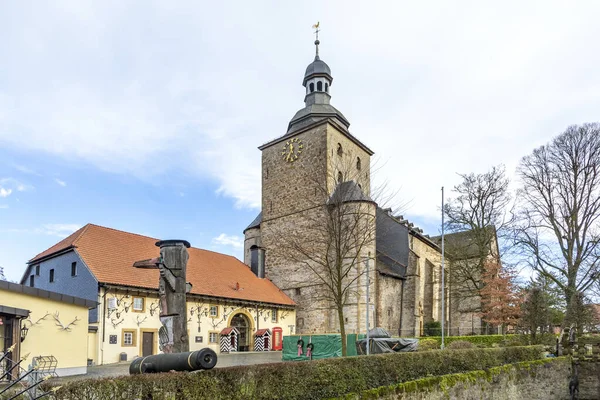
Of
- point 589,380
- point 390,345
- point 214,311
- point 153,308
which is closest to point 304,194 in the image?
point 214,311

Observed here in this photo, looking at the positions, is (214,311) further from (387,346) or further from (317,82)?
(317,82)

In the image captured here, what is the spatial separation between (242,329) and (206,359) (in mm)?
25556

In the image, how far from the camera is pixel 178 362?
6855mm

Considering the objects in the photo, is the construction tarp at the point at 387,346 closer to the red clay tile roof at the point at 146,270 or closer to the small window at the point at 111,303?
the red clay tile roof at the point at 146,270

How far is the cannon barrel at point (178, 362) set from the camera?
681 centimetres

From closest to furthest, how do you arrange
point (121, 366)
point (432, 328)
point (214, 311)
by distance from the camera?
point (121, 366), point (214, 311), point (432, 328)

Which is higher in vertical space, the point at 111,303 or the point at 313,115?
the point at 313,115

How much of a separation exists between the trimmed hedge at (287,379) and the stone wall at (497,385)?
0.97ft

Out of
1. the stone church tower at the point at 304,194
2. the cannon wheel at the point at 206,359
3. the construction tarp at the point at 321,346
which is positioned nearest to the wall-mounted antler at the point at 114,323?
the construction tarp at the point at 321,346

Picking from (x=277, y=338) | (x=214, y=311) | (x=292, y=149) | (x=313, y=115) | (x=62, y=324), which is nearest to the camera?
(x=62, y=324)

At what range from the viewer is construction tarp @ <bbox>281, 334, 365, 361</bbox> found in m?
21.5

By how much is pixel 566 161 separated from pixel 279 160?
21381 mm

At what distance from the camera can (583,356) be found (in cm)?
2088

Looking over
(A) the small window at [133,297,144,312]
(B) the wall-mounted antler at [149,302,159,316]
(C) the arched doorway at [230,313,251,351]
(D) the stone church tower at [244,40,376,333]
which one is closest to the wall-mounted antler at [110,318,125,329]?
(A) the small window at [133,297,144,312]
